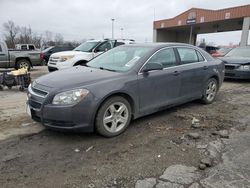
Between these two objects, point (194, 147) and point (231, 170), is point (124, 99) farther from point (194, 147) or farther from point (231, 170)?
point (231, 170)

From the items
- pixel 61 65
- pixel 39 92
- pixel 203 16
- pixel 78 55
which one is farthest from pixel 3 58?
pixel 203 16

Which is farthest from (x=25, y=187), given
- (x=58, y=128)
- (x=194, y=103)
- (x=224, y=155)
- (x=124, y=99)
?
(x=194, y=103)

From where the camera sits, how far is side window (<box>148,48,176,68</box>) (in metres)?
4.34

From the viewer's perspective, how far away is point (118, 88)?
3.62m

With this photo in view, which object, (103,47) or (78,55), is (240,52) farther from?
(78,55)

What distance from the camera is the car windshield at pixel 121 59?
13.6 ft

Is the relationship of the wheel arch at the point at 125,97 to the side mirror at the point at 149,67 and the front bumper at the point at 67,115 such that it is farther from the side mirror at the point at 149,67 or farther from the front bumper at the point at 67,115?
the side mirror at the point at 149,67

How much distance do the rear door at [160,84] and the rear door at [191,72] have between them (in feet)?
0.75

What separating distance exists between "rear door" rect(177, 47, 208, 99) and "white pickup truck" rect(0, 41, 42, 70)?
11.0 m

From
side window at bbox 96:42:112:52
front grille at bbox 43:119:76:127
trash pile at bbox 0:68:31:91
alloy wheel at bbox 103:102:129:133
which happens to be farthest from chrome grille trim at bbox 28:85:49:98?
side window at bbox 96:42:112:52

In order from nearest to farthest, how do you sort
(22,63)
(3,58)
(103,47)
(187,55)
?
(187,55)
(103,47)
(3,58)
(22,63)

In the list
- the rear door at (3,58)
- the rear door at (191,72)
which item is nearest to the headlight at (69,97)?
the rear door at (191,72)

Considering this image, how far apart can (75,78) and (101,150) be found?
1.24m

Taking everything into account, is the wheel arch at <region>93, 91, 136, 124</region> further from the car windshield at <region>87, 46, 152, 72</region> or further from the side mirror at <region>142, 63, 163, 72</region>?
the side mirror at <region>142, 63, 163, 72</region>
